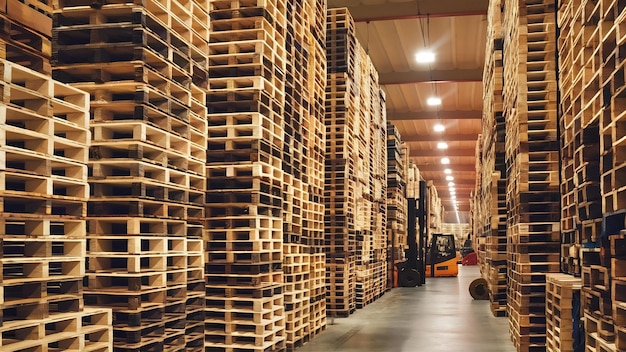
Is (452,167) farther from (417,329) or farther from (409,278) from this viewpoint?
(417,329)

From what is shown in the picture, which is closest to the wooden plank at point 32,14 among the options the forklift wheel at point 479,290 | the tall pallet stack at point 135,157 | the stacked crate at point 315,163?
the tall pallet stack at point 135,157

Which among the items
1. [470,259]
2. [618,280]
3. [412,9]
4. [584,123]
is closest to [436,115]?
[412,9]

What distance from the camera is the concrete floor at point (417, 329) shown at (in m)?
9.71

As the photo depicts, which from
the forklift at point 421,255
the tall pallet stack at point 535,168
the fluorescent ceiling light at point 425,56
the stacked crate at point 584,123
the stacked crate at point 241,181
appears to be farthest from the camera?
the forklift at point 421,255

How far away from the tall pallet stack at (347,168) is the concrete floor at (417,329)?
2.37 feet

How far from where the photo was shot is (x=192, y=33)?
629cm

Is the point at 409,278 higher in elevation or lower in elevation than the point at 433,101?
lower

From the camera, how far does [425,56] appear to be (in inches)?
856

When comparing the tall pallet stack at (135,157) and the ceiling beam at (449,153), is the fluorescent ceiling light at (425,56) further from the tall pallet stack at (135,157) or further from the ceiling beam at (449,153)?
the ceiling beam at (449,153)

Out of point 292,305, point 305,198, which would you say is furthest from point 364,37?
point 292,305

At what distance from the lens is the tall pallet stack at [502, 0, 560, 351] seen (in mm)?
8469

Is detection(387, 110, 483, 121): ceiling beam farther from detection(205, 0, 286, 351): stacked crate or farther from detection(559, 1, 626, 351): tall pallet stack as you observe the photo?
detection(559, 1, 626, 351): tall pallet stack

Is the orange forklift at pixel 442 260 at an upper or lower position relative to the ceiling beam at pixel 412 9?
lower

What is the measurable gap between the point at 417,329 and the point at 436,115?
19063 millimetres
